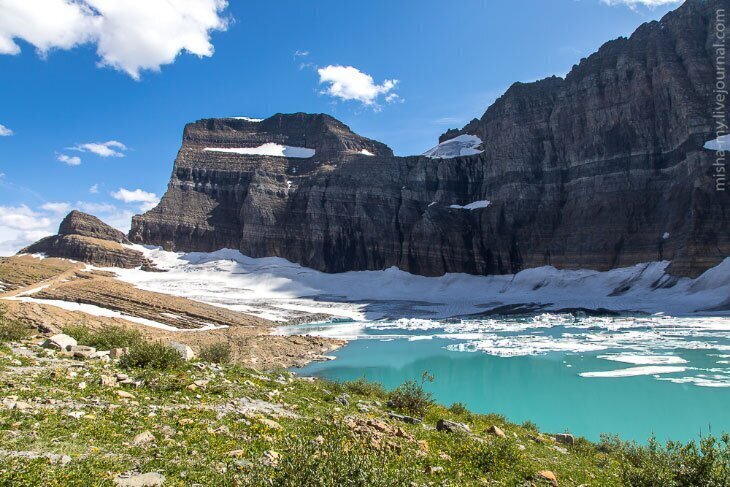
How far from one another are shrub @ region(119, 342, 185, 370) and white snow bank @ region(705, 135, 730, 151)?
289 ft

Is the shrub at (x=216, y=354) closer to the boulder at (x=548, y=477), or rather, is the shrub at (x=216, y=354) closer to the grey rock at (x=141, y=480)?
the grey rock at (x=141, y=480)

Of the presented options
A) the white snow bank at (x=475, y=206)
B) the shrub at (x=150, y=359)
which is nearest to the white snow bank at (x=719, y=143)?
the white snow bank at (x=475, y=206)

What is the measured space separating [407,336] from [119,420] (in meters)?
43.7

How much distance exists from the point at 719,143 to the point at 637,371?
6717 cm

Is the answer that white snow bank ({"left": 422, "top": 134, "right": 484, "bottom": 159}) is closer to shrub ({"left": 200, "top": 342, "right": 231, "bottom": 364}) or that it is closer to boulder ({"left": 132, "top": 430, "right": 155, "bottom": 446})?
shrub ({"left": 200, "top": 342, "right": 231, "bottom": 364})

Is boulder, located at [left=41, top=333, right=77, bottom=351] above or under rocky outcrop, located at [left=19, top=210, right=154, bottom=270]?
under

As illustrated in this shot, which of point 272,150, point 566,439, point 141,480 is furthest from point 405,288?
point 141,480

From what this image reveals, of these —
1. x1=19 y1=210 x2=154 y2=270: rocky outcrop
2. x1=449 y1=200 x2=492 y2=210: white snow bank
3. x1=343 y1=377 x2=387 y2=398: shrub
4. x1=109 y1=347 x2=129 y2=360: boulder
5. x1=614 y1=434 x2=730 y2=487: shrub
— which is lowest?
x1=343 y1=377 x2=387 y2=398: shrub

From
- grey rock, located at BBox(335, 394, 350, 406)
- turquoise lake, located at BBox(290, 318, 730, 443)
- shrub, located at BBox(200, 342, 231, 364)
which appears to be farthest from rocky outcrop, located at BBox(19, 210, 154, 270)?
grey rock, located at BBox(335, 394, 350, 406)

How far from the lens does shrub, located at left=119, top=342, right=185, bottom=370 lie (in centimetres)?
1210

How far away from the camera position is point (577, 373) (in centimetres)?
2788

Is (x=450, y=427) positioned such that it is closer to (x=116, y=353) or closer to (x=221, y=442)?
(x=221, y=442)

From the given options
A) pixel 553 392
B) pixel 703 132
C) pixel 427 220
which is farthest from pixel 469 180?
pixel 553 392

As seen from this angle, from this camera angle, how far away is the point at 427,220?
106m
